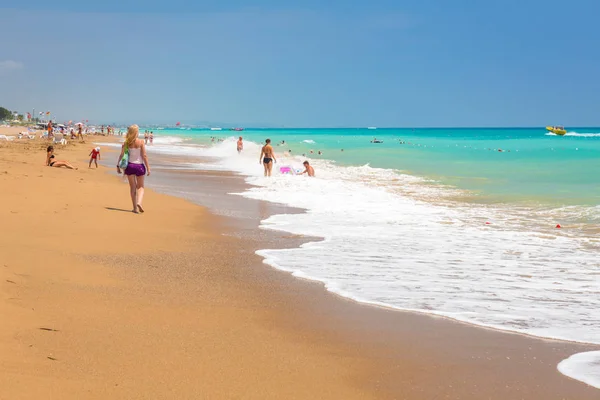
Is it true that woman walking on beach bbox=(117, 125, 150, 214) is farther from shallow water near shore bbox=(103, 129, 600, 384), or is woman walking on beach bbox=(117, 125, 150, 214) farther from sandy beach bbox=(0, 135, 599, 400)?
sandy beach bbox=(0, 135, 599, 400)

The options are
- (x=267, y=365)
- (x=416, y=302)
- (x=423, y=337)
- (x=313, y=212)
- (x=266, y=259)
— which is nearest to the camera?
(x=267, y=365)

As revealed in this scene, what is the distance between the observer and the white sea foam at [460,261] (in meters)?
5.77

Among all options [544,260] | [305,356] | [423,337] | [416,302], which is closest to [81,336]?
[305,356]

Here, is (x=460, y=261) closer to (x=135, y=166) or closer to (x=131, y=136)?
(x=135, y=166)

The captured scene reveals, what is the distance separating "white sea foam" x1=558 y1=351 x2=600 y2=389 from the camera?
13.4 ft

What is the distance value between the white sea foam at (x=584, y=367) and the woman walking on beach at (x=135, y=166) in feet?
29.7

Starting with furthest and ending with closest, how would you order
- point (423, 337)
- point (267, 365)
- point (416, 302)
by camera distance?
point (416, 302) → point (423, 337) → point (267, 365)

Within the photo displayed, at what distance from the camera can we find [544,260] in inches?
324

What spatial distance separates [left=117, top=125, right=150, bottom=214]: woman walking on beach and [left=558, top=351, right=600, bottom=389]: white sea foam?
357 inches

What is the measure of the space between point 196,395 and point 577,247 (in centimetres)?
748

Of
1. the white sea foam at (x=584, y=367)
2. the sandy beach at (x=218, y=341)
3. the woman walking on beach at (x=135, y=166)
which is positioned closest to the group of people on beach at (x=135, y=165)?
the woman walking on beach at (x=135, y=166)

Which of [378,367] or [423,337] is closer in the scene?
[378,367]

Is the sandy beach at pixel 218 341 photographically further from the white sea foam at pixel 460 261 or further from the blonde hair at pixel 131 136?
the blonde hair at pixel 131 136

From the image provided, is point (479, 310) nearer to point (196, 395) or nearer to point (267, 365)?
point (267, 365)
